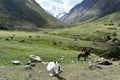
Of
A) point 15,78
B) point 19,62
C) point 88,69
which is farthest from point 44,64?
point 15,78

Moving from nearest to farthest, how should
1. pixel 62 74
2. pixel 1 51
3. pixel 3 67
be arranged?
pixel 62 74 < pixel 3 67 < pixel 1 51

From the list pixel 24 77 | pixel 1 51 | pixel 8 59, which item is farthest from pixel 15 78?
pixel 1 51

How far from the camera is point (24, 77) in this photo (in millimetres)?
33031

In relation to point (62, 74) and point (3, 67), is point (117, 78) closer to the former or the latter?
point (62, 74)

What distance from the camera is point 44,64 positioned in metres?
41.7

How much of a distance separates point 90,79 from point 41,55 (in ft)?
62.6

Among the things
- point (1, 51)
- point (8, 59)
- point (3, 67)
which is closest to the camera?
point (3, 67)

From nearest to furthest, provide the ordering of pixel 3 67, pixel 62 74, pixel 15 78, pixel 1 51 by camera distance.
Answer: pixel 15 78
pixel 62 74
pixel 3 67
pixel 1 51

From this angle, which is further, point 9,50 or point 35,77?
point 9,50

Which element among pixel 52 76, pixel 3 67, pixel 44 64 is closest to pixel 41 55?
pixel 44 64

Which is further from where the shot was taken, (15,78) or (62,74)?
(62,74)

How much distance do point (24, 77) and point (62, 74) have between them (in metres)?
4.71

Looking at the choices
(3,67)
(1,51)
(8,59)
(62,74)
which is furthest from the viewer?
(1,51)

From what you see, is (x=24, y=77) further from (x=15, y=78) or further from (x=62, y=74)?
(x=62, y=74)
